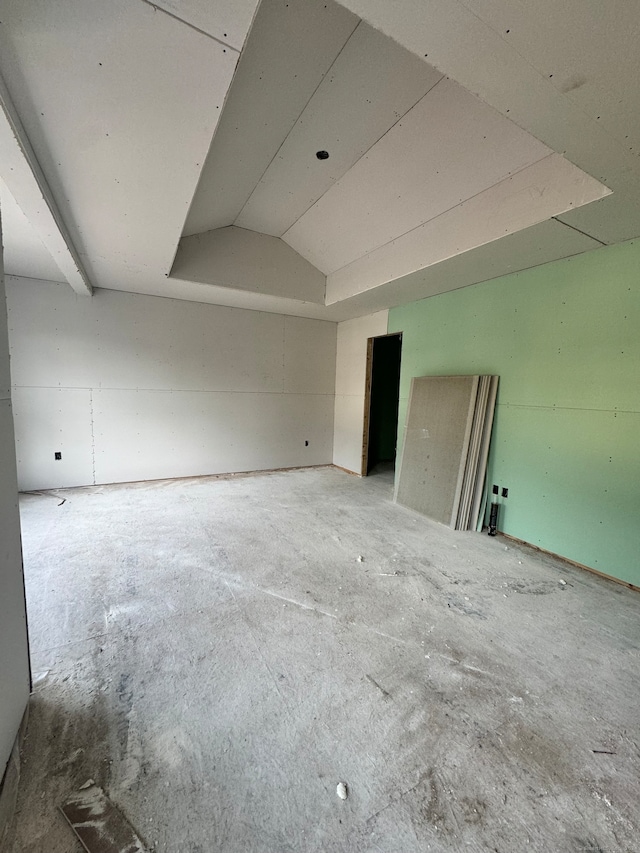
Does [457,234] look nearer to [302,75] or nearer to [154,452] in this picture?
[302,75]

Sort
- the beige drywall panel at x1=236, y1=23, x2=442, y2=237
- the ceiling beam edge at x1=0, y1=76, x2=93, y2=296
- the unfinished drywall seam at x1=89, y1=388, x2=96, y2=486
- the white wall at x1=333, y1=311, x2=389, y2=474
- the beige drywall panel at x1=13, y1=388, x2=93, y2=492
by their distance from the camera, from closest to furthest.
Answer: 1. the ceiling beam edge at x1=0, y1=76, x2=93, y2=296
2. the beige drywall panel at x1=236, y1=23, x2=442, y2=237
3. the beige drywall panel at x1=13, y1=388, x2=93, y2=492
4. the unfinished drywall seam at x1=89, y1=388, x2=96, y2=486
5. the white wall at x1=333, y1=311, x2=389, y2=474

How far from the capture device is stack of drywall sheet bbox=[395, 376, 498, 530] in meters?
3.25

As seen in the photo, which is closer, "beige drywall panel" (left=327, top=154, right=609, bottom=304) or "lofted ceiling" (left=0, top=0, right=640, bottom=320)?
"lofted ceiling" (left=0, top=0, right=640, bottom=320)

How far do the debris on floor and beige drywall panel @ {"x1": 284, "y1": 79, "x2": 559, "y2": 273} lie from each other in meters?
3.52

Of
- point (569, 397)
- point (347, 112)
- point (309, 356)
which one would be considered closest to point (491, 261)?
point (569, 397)

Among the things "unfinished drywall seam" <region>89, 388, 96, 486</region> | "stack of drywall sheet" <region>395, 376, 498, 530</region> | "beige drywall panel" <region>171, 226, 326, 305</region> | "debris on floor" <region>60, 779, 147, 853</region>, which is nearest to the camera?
"debris on floor" <region>60, 779, 147, 853</region>

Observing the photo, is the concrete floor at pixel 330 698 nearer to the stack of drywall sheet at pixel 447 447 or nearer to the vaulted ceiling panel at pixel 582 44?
the stack of drywall sheet at pixel 447 447

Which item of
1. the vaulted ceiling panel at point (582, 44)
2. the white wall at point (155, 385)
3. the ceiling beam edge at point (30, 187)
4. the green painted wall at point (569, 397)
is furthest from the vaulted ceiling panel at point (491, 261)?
the ceiling beam edge at point (30, 187)

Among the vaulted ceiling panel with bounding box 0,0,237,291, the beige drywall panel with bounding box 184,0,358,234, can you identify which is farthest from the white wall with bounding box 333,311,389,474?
the vaulted ceiling panel with bounding box 0,0,237,291

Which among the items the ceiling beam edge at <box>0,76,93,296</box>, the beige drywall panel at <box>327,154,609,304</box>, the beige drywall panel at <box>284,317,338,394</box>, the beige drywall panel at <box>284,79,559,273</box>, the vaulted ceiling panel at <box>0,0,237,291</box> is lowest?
the beige drywall panel at <box>284,317,338,394</box>

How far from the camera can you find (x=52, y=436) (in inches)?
157

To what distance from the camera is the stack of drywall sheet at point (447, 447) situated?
128 inches

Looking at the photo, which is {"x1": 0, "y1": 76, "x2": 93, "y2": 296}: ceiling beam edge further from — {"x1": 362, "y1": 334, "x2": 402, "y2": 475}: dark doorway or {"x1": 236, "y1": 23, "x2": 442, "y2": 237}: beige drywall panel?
{"x1": 362, "y1": 334, "x2": 402, "y2": 475}: dark doorway

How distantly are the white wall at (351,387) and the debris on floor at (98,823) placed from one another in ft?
14.4
